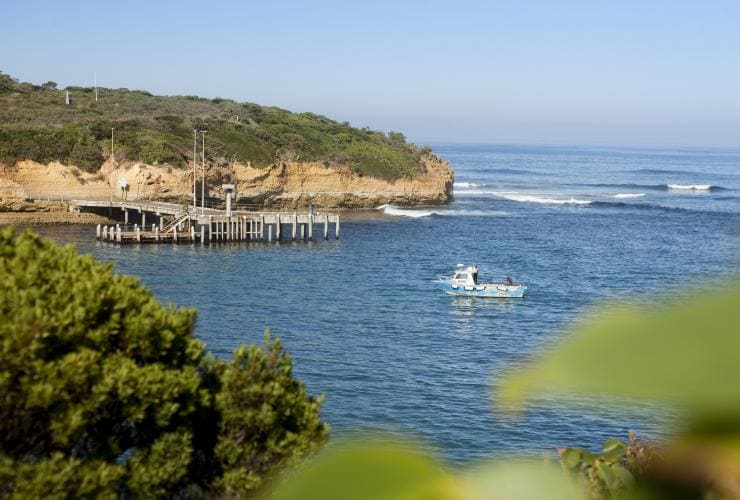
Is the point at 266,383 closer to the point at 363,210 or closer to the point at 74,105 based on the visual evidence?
the point at 363,210

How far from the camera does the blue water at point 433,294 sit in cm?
2141

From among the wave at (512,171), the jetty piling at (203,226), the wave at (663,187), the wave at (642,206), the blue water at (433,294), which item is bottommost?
the blue water at (433,294)

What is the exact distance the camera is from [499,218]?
2758 inches

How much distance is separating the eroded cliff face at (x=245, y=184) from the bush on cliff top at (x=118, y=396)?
53126mm

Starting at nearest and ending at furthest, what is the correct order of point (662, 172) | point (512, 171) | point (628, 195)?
point (628, 195) < point (512, 171) < point (662, 172)

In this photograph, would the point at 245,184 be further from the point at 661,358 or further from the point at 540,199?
the point at 661,358

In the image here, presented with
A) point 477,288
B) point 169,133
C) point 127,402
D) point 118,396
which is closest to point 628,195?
point 169,133

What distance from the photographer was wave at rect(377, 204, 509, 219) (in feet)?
235

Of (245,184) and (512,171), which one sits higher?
(512,171)

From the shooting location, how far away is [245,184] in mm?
69750

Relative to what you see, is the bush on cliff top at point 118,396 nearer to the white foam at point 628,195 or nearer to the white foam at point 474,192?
the white foam at point 474,192

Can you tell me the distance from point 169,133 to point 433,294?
1626 inches

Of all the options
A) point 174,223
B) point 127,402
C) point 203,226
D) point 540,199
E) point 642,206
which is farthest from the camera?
point 540,199

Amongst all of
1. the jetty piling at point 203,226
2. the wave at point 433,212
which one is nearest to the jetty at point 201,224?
the jetty piling at point 203,226
